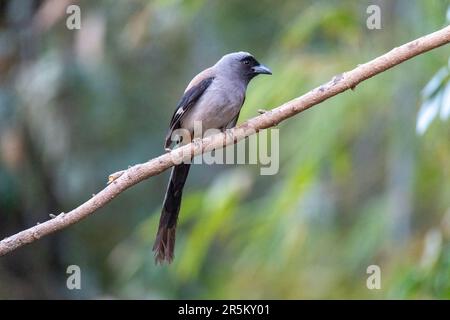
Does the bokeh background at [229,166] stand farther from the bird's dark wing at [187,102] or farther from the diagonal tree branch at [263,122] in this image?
the bird's dark wing at [187,102]

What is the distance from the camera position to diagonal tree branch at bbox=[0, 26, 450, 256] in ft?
15.8

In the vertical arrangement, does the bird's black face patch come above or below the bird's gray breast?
above

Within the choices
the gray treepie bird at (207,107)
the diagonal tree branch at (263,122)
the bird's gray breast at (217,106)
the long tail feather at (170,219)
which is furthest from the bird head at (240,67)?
the diagonal tree branch at (263,122)

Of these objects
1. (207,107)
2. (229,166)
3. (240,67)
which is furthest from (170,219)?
(229,166)

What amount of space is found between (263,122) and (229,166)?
7968 millimetres

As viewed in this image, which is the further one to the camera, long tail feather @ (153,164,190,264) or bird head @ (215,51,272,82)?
bird head @ (215,51,272,82)

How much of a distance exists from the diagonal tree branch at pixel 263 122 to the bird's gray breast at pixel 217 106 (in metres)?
1.29

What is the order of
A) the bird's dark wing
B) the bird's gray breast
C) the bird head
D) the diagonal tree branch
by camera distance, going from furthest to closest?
the bird head < the bird's dark wing < the bird's gray breast < the diagonal tree branch

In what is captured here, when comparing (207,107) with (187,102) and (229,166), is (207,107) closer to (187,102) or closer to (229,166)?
(187,102)

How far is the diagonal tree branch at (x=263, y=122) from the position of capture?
481 centimetres

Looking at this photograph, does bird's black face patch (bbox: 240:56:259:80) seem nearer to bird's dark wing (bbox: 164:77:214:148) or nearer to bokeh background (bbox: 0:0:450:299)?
bird's dark wing (bbox: 164:77:214:148)

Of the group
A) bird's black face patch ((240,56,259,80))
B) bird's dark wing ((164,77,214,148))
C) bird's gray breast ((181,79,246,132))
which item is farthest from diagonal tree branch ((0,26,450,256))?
bird's black face patch ((240,56,259,80))

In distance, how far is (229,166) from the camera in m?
13.2
